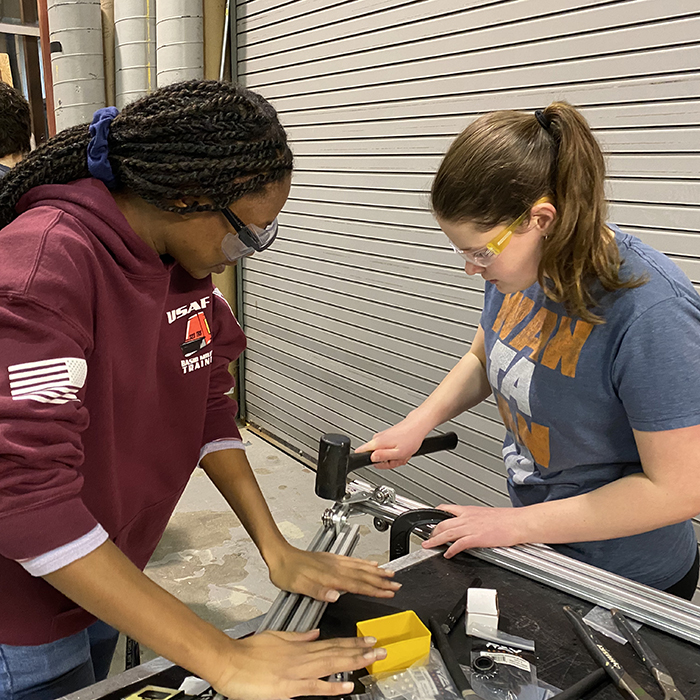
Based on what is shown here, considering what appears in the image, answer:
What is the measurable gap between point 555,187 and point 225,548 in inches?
104

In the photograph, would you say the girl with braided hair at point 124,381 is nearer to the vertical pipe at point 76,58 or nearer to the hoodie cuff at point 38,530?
the hoodie cuff at point 38,530

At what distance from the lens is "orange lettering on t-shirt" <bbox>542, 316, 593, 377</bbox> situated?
1300 millimetres

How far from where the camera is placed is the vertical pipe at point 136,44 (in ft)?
14.4

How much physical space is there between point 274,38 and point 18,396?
13.0 ft

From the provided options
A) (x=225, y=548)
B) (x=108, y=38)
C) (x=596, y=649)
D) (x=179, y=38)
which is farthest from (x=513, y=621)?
(x=108, y=38)

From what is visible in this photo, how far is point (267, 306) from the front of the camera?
4699 millimetres

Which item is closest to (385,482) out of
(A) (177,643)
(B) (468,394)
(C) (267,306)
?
(C) (267,306)

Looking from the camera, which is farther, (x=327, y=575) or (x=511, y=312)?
(x=511, y=312)

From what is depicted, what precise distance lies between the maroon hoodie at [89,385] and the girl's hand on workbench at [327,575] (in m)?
0.28

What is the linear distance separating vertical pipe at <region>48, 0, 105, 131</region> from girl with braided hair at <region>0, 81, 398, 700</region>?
12.6 ft

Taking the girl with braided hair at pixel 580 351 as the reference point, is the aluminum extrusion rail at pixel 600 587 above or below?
below

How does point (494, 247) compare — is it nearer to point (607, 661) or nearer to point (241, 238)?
point (241, 238)

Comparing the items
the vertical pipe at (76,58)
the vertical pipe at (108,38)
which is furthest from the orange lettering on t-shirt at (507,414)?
the vertical pipe at (108,38)

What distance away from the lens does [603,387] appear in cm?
128
